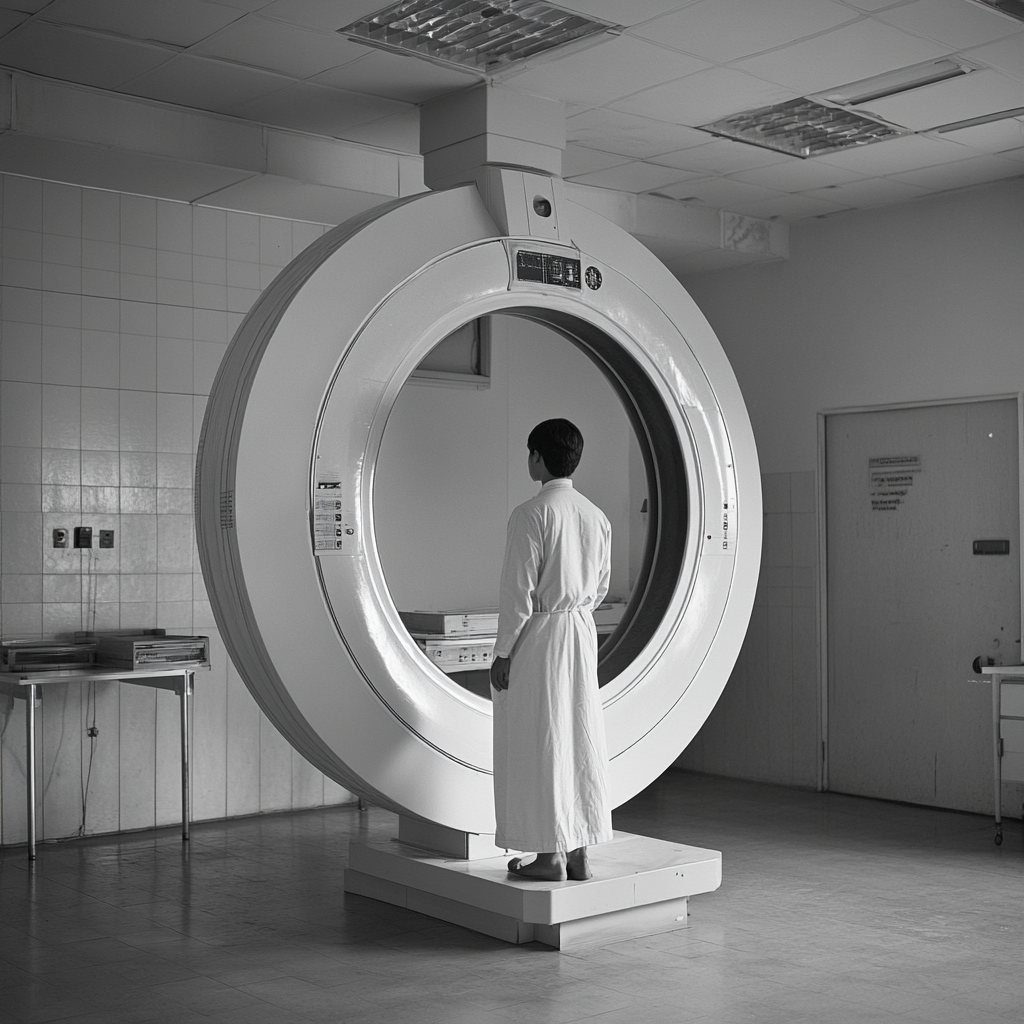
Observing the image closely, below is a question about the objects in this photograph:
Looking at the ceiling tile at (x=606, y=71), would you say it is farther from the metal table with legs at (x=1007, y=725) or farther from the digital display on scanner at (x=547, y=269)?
the metal table with legs at (x=1007, y=725)

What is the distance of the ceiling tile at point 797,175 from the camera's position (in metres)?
5.17

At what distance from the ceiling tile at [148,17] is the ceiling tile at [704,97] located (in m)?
1.43

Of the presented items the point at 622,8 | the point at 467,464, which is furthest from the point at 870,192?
the point at 622,8

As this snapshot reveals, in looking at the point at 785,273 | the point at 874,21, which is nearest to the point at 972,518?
the point at 785,273

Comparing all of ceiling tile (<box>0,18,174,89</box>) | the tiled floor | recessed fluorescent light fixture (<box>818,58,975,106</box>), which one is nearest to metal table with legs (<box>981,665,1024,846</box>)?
the tiled floor

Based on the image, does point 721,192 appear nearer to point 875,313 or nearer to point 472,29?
point 875,313

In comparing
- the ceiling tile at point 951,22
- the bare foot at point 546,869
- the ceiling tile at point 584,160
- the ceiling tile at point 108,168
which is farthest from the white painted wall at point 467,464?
the bare foot at point 546,869

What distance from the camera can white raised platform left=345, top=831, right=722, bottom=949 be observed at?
3.51m

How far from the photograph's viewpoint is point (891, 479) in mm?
5820

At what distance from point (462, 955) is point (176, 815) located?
210cm

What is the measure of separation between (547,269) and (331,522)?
44.5 inches

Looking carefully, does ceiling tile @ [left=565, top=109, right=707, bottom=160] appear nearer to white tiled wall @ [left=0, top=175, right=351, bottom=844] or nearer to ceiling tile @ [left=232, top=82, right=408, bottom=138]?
ceiling tile @ [left=232, top=82, right=408, bottom=138]

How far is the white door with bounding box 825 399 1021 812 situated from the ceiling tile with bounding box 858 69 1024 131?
1341mm

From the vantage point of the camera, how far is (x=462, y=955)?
→ 3463mm
